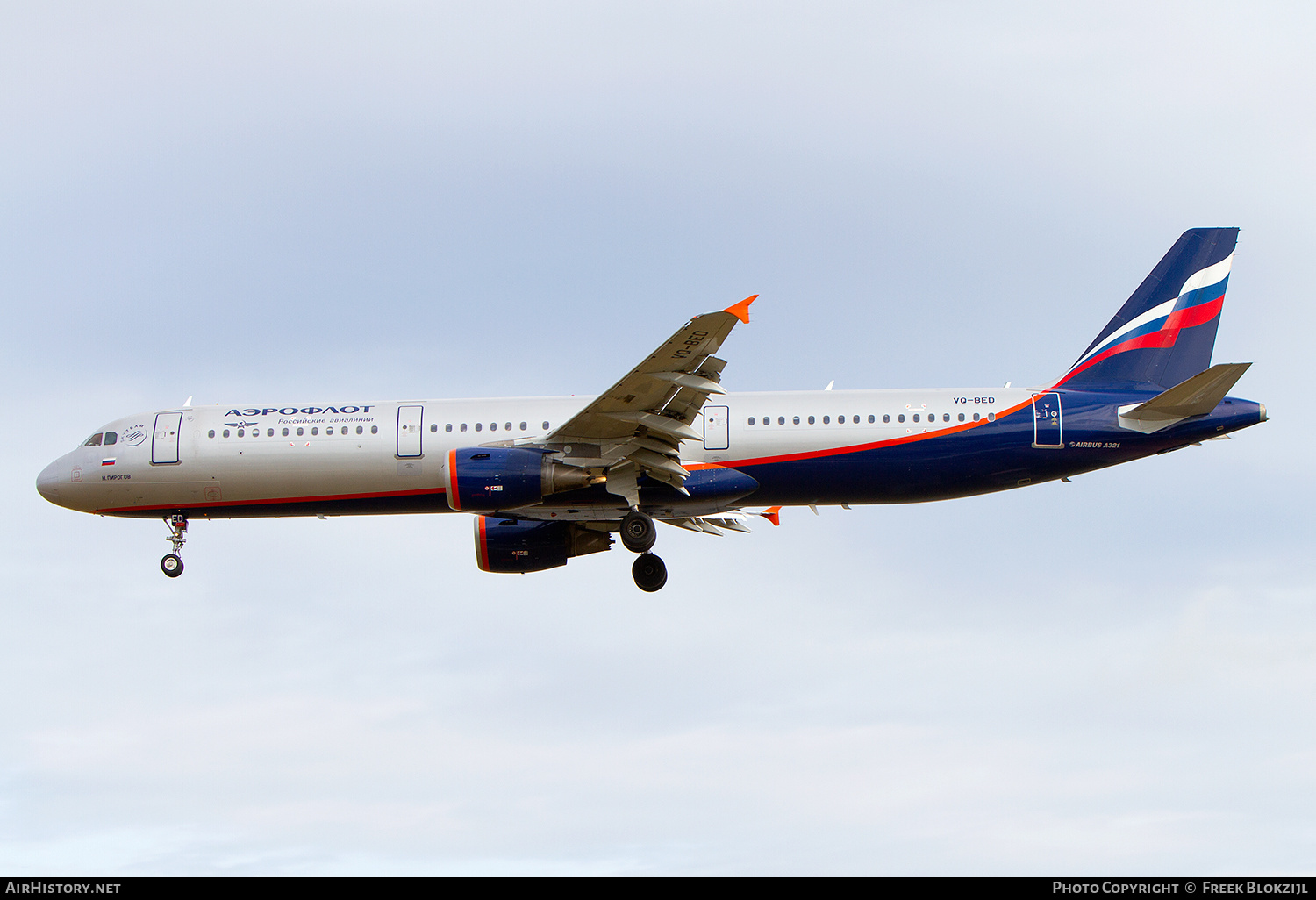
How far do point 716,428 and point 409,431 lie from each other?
20.6ft

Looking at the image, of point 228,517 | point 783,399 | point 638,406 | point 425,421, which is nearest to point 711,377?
point 638,406

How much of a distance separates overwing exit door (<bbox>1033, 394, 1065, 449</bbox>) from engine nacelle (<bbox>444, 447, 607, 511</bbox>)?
368 inches

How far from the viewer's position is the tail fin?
1132 inches

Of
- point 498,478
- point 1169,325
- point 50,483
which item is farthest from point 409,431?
point 1169,325

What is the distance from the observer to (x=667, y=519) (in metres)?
28.8

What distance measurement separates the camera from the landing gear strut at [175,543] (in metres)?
29.2

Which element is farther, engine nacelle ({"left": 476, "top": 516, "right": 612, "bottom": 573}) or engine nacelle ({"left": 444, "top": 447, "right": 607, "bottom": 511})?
engine nacelle ({"left": 476, "top": 516, "right": 612, "bottom": 573})

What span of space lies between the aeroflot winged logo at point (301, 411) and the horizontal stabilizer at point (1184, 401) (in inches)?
611

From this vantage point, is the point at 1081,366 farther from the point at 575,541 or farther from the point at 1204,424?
the point at 575,541

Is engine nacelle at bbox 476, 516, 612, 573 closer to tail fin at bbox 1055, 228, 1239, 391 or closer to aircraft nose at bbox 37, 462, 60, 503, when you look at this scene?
aircraft nose at bbox 37, 462, 60, 503

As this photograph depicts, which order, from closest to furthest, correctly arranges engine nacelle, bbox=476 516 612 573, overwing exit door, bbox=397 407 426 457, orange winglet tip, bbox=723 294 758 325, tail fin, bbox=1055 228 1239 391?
orange winglet tip, bbox=723 294 758 325 < overwing exit door, bbox=397 407 426 457 < tail fin, bbox=1055 228 1239 391 < engine nacelle, bbox=476 516 612 573

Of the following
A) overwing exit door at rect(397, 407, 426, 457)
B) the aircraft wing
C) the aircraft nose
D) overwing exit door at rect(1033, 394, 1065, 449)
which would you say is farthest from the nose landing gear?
the aircraft nose

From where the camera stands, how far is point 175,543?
29.3 m

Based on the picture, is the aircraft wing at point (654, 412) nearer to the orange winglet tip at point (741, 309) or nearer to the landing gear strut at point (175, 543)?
the orange winglet tip at point (741, 309)
